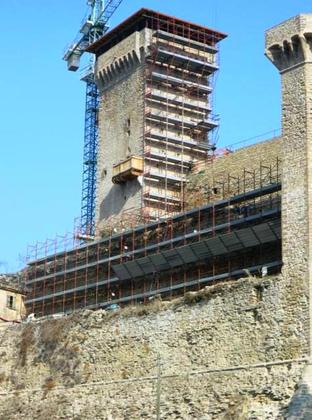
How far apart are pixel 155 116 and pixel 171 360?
60.1ft

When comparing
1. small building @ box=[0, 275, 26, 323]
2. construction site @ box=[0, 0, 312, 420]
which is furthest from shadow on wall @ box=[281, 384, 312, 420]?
small building @ box=[0, 275, 26, 323]

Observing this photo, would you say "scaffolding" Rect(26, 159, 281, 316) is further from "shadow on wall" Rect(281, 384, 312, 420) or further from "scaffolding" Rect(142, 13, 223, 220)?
"shadow on wall" Rect(281, 384, 312, 420)

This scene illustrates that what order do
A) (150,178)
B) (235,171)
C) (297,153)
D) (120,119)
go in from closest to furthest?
(297,153) < (235,171) < (150,178) < (120,119)

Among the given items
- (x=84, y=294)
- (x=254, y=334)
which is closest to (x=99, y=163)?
(x=84, y=294)

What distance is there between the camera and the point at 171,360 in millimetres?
36438

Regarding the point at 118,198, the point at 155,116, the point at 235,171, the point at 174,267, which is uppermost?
the point at 155,116

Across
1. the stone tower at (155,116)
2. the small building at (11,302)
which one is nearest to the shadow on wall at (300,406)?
the stone tower at (155,116)

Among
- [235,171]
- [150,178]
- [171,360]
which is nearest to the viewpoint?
[171,360]

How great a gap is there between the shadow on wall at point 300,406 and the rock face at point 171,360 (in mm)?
120

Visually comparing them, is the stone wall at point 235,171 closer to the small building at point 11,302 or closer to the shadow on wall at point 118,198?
the shadow on wall at point 118,198

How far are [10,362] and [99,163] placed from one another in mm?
13853

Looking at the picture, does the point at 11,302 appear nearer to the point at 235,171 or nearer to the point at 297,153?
the point at 235,171

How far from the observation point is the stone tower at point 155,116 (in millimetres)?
51156

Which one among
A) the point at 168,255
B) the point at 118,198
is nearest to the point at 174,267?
the point at 168,255
